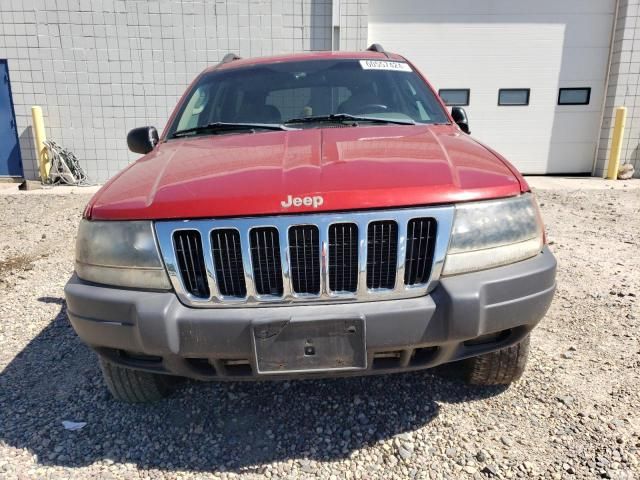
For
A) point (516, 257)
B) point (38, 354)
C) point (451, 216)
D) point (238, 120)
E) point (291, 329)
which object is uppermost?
point (238, 120)

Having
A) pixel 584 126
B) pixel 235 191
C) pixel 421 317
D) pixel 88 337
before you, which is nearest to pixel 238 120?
pixel 235 191

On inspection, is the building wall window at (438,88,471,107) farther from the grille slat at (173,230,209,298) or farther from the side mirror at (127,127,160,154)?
the grille slat at (173,230,209,298)

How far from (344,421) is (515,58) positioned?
25.6 feet

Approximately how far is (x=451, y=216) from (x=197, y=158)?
119 cm

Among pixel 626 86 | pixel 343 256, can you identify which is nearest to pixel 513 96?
pixel 626 86

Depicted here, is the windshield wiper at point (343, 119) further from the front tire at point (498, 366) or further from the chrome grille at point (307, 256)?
the front tire at point (498, 366)

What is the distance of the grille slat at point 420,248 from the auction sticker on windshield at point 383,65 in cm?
177

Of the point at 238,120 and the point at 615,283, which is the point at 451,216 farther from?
the point at 615,283

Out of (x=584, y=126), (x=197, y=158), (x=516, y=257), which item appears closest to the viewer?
(x=516, y=257)

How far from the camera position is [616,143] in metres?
8.16

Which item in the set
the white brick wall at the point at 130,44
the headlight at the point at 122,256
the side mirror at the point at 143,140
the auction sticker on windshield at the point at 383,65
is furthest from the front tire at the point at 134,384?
the white brick wall at the point at 130,44

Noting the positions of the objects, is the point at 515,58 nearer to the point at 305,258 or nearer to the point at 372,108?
the point at 372,108

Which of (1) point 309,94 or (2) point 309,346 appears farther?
(1) point 309,94

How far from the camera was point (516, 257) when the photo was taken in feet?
6.04
